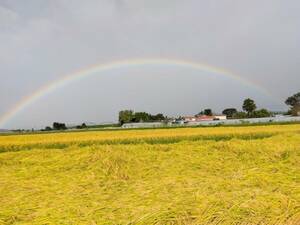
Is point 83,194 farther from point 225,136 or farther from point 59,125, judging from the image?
point 59,125

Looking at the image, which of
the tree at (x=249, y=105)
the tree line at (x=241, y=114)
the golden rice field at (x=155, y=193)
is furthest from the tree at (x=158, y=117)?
the golden rice field at (x=155, y=193)

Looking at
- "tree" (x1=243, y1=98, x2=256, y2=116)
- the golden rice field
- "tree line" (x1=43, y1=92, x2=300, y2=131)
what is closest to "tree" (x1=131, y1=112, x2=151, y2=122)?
"tree line" (x1=43, y1=92, x2=300, y2=131)

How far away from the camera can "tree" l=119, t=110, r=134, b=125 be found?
325ft

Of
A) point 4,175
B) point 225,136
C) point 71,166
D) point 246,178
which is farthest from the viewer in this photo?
point 225,136

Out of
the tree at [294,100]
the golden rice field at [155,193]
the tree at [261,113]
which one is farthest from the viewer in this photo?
the tree at [294,100]

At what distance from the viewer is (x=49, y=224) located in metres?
2.47

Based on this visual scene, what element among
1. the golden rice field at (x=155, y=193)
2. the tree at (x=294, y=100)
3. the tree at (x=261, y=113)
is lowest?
the golden rice field at (x=155, y=193)

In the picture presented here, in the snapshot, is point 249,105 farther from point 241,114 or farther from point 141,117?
point 141,117

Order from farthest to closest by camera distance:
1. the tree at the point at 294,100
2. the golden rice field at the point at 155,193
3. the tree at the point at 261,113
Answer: the tree at the point at 294,100 → the tree at the point at 261,113 → the golden rice field at the point at 155,193

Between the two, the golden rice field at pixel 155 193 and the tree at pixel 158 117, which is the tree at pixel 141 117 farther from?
the golden rice field at pixel 155 193

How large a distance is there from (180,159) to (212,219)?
238 cm

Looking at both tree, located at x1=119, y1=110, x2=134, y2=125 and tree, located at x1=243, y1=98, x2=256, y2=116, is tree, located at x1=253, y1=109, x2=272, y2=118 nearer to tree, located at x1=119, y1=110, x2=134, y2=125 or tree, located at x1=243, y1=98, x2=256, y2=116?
tree, located at x1=243, y1=98, x2=256, y2=116

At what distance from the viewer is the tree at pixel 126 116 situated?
9894 cm

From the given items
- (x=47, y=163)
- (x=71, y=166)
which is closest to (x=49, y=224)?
(x=71, y=166)
